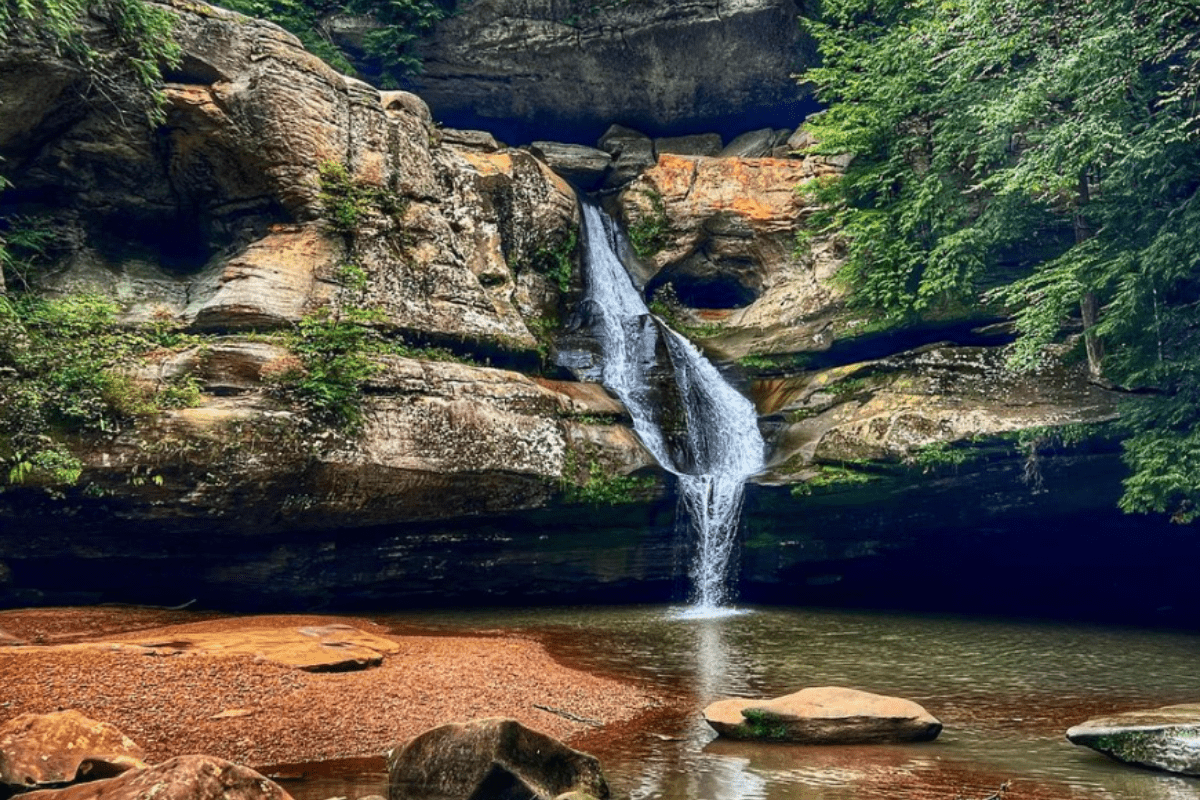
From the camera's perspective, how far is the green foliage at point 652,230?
27250 mm

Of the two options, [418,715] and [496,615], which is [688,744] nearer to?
[418,715]

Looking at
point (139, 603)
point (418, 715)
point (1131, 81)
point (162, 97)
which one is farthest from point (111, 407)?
point (1131, 81)

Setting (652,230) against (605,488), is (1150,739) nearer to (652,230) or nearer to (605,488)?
(605,488)

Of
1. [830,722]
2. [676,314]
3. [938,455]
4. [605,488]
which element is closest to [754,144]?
[676,314]

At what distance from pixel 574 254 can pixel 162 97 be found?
12.2 m

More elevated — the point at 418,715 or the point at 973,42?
the point at 973,42

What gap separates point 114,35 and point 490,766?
56.3ft

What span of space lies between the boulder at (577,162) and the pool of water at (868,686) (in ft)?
56.3

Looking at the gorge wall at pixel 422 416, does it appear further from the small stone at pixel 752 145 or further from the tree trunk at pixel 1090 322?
the small stone at pixel 752 145

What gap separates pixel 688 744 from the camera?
26.9 ft

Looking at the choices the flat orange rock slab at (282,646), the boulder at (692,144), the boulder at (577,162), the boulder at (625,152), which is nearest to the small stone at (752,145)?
the boulder at (692,144)

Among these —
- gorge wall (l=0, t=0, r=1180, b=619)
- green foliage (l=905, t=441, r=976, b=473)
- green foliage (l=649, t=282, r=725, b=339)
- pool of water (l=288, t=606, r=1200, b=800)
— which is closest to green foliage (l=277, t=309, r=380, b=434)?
gorge wall (l=0, t=0, r=1180, b=619)

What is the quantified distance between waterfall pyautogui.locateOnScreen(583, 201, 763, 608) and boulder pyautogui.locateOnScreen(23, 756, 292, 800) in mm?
15443

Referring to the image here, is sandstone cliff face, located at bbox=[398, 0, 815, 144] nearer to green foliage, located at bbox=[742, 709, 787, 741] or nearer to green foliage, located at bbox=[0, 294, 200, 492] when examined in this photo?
green foliage, located at bbox=[0, 294, 200, 492]
